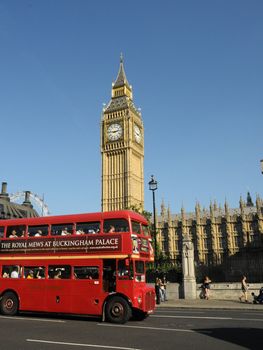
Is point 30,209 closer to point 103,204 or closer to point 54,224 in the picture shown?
point 103,204

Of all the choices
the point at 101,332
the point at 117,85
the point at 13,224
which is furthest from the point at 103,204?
the point at 101,332

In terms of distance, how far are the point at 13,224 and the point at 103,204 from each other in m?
76.4

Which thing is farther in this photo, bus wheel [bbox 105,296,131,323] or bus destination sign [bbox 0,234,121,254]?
bus destination sign [bbox 0,234,121,254]

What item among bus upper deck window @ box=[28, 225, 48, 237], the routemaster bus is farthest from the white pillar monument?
bus upper deck window @ box=[28, 225, 48, 237]

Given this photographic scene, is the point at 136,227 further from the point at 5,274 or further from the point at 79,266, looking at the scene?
the point at 5,274

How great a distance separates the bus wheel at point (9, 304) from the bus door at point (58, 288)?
5.78 ft

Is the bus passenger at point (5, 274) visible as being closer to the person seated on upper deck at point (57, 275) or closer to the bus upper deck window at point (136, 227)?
the person seated on upper deck at point (57, 275)

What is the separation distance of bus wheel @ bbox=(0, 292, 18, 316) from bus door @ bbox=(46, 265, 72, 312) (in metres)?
1.76

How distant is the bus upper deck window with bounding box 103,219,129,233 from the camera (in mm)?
14875

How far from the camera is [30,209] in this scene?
9762 centimetres

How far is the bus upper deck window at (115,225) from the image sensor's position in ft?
48.8

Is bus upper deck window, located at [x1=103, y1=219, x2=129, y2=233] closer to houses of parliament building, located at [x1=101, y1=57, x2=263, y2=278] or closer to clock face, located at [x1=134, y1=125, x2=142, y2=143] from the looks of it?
houses of parliament building, located at [x1=101, y1=57, x2=263, y2=278]

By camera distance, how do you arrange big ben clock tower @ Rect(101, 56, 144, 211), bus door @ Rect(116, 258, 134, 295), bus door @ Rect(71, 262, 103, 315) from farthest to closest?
big ben clock tower @ Rect(101, 56, 144, 211), bus door @ Rect(71, 262, 103, 315), bus door @ Rect(116, 258, 134, 295)

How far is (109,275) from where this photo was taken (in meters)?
14.8
